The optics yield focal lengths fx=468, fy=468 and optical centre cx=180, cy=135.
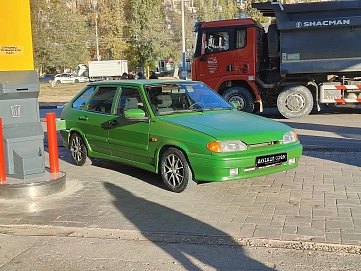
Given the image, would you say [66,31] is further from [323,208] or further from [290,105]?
[323,208]

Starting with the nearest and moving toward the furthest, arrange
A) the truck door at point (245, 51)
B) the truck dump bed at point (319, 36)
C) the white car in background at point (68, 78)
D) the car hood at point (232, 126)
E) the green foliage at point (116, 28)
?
the car hood at point (232, 126) < the truck dump bed at point (319, 36) < the truck door at point (245, 51) < the green foliage at point (116, 28) < the white car in background at point (68, 78)

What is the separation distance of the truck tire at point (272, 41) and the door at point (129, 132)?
8251 millimetres

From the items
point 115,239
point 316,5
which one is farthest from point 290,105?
point 115,239

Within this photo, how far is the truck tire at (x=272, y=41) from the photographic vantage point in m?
14.4

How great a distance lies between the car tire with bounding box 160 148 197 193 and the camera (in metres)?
6.23

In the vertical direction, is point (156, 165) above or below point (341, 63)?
below

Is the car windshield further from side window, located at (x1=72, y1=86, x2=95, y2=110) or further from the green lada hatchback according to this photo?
side window, located at (x1=72, y1=86, x2=95, y2=110)

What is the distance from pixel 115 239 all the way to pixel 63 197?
6.22 feet

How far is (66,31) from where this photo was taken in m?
48.4

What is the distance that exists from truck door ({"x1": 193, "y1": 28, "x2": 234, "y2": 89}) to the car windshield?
7.02 metres

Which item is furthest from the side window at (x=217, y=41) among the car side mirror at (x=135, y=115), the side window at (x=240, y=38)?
the car side mirror at (x=135, y=115)

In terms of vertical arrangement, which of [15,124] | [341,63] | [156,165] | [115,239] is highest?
[341,63]

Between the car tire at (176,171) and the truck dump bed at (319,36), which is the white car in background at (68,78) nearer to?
the truck dump bed at (319,36)

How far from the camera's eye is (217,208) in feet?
19.0
